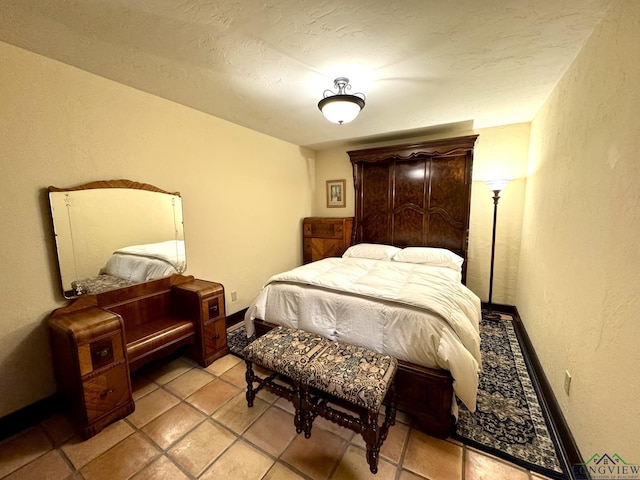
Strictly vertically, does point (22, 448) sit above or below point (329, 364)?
below

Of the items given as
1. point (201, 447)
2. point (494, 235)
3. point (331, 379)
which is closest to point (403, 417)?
point (331, 379)

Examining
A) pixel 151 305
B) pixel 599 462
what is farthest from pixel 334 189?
pixel 599 462

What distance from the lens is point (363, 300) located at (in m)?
1.85

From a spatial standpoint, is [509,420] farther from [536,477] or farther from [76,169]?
[76,169]

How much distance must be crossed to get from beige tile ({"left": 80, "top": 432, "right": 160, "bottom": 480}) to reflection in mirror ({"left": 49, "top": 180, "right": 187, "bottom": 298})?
106cm

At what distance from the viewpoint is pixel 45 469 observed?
4.42 feet

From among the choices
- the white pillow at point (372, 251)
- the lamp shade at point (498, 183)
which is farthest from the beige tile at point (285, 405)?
the lamp shade at point (498, 183)

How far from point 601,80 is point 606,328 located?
1232mm

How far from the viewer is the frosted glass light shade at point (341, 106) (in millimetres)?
1748

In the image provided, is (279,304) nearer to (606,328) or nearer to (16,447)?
(16,447)

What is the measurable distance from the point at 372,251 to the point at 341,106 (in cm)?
201

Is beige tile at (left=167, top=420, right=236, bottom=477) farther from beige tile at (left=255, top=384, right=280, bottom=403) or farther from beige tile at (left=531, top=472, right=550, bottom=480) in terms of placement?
beige tile at (left=531, top=472, right=550, bottom=480)

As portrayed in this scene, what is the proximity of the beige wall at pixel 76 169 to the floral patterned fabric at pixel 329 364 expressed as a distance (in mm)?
1410

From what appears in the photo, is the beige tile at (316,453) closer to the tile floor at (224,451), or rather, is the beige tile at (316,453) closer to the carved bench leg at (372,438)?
the tile floor at (224,451)
